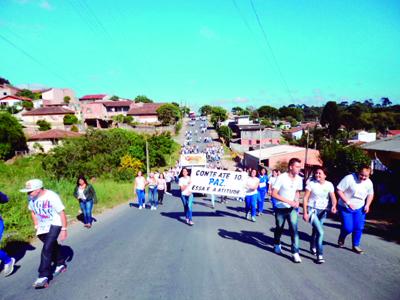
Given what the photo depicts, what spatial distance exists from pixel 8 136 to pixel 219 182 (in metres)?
37.9

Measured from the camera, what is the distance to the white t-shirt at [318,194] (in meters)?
5.86

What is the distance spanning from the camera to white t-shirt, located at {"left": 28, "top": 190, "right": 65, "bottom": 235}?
5031mm

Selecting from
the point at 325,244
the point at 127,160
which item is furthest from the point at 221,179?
the point at 127,160

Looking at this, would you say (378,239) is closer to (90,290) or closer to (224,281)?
(224,281)

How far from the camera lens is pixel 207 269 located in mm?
Answer: 5430

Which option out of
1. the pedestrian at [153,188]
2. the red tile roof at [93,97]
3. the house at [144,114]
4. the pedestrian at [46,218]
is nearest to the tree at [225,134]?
the house at [144,114]

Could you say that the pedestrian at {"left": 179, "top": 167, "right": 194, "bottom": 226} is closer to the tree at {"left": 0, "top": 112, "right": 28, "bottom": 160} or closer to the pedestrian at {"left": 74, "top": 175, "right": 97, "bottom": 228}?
the pedestrian at {"left": 74, "top": 175, "right": 97, "bottom": 228}

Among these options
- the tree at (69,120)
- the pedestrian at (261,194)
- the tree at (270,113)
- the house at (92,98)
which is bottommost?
the pedestrian at (261,194)

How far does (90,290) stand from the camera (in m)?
4.75

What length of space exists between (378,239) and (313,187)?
325cm

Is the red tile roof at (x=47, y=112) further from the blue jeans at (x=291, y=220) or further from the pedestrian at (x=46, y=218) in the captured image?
the blue jeans at (x=291, y=220)

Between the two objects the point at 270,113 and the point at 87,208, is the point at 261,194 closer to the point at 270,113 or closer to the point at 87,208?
the point at 87,208

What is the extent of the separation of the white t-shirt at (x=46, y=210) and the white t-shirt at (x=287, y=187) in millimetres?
3774

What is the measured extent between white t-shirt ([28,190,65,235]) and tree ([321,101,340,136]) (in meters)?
82.3
